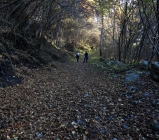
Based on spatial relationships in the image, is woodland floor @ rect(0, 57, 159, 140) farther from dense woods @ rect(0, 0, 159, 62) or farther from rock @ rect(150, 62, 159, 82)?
dense woods @ rect(0, 0, 159, 62)

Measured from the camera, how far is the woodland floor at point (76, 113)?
410cm

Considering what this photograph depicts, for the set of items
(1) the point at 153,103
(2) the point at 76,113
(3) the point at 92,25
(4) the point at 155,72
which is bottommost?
(2) the point at 76,113

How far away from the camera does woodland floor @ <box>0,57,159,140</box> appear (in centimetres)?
410

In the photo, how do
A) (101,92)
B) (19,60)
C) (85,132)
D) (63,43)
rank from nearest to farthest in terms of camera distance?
(85,132), (101,92), (19,60), (63,43)

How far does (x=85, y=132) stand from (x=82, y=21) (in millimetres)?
33199

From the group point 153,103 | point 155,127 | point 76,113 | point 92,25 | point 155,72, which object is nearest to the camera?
point 155,127

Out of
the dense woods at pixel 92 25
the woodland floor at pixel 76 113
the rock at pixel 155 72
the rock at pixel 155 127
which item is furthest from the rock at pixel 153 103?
the rock at pixel 155 72

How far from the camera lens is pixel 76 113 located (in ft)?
17.2

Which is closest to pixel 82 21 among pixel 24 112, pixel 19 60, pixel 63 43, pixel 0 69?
pixel 63 43

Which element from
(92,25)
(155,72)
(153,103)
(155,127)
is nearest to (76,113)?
(155,127)

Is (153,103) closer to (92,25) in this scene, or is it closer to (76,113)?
(76,113)

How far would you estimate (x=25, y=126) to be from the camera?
424 centimetres

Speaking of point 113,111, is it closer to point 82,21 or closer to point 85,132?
point 85,132

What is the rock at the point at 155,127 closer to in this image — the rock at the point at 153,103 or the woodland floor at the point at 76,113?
the woodland floor at the point at 76,113
